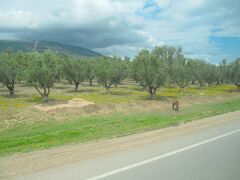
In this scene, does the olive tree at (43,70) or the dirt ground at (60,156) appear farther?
the olive tree at (43,70)

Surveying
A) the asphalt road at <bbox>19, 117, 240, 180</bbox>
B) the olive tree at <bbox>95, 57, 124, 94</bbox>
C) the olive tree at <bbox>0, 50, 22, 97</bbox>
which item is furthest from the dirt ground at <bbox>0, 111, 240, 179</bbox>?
the olive tree at <bbox>95, 57, 124, 94</bbox>

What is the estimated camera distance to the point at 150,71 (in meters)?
51.2

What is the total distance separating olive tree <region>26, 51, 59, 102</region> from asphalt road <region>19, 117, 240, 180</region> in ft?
115

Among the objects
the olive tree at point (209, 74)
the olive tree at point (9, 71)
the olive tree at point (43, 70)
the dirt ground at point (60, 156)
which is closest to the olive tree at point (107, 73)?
the olive tree at point (9, 71)

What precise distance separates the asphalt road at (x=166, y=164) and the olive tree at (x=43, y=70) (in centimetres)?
3496

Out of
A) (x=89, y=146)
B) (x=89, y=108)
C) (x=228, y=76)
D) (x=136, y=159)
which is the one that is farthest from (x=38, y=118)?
(x=228, y=76)

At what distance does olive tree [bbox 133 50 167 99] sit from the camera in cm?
5109

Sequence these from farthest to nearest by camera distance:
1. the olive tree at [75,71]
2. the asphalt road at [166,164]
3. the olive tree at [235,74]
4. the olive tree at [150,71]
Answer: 1. the olive tree at [235,74]
2. the olive tree at [75,71]
3. the olive tree at [150,71]
4. the asphalt road at [166,164]

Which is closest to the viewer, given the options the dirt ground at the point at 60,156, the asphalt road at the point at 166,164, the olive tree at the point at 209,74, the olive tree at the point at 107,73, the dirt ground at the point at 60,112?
the asphalt road at the point at 166,164

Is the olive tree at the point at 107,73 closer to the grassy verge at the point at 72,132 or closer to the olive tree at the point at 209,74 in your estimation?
the grassy verge at the point at 72,132

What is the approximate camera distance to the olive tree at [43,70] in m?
44.2

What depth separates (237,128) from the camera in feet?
51.1

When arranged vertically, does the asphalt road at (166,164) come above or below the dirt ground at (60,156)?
above

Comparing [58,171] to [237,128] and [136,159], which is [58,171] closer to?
[136,159]
